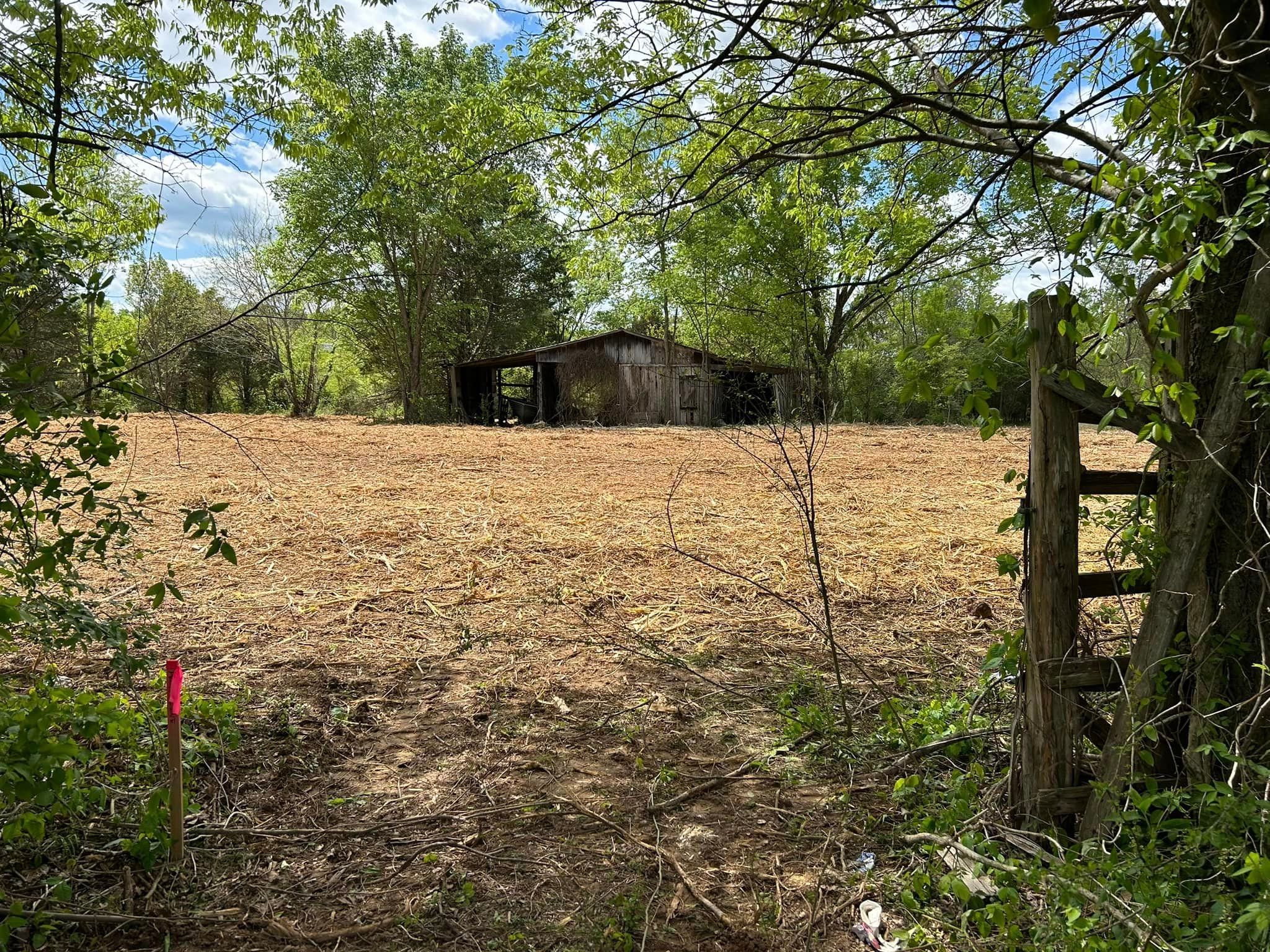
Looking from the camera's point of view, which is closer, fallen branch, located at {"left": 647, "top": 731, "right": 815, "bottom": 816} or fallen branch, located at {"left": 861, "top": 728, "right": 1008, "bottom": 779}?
fallen branch, located at {"left": 647, "top": 731, "right": 815, "bottom": 816}

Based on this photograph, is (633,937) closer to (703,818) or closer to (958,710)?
(703,818)

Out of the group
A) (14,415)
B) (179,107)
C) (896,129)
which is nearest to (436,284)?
(179,107)

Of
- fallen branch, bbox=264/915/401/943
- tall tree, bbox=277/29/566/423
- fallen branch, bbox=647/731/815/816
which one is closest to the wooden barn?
tall tree, bbox=277/29/566/423

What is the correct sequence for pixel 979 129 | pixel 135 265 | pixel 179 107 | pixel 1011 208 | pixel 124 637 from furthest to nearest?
pixel 179 107, pixel 135 265, pixel 1011 208, pixel 979 129, pixel 124 637

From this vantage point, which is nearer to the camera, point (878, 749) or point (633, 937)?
point (633, 937)

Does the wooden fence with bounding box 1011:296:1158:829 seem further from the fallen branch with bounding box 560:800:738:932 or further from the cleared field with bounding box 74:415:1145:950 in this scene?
the fallen branch with bounding box 560:800:738:932

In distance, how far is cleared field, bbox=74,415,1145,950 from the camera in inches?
93.3

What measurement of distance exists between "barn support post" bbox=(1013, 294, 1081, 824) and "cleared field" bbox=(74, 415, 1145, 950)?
65cm

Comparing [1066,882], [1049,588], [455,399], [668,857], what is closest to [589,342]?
[455,399]

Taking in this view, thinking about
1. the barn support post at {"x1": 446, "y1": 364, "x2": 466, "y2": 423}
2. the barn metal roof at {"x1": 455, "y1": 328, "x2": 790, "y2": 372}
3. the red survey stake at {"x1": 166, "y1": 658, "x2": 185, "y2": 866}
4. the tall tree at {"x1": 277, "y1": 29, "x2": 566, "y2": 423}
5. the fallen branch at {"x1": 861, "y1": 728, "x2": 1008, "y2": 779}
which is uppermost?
the tall tree at {"x1": 277, "y1": 29, "x2": 566, "y2": 423}

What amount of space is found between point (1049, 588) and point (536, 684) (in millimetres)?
2628

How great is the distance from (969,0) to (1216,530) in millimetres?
2588

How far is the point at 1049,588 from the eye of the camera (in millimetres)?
2348

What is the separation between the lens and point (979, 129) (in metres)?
3.12
